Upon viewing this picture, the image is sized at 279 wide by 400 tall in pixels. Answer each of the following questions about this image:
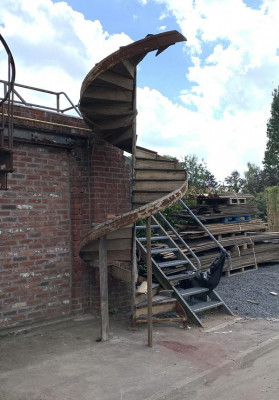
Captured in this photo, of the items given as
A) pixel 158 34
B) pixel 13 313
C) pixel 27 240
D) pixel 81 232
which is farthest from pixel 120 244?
pixel 158 34

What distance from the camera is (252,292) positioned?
758 centimetres

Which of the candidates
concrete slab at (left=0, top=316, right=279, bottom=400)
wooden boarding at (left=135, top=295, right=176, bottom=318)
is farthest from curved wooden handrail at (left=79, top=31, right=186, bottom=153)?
concrete slab at (left=0, top=316, right=279, bottom=400)

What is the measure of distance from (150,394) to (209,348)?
147cm

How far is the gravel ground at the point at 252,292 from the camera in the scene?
645 centimetres

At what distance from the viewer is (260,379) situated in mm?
3855

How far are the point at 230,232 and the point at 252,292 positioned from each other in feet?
7.98

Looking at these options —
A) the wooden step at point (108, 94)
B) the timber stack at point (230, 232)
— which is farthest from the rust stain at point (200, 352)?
the timber stack at point (230, 232)

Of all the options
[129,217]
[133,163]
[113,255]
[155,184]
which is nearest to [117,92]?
[133,163]

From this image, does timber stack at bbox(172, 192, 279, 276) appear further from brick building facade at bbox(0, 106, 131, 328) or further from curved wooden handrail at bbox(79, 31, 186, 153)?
curved wooden handrail at bbox(79, 31, 186, 153)

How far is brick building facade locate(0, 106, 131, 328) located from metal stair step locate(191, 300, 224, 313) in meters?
1.24

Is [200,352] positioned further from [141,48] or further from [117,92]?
[141,48]

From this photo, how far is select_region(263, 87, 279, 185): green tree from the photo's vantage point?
95.0 ft

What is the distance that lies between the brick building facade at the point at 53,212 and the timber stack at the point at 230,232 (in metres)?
3.41

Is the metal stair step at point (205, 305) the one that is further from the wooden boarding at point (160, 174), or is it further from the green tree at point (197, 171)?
the green tree at point (197, 171)
